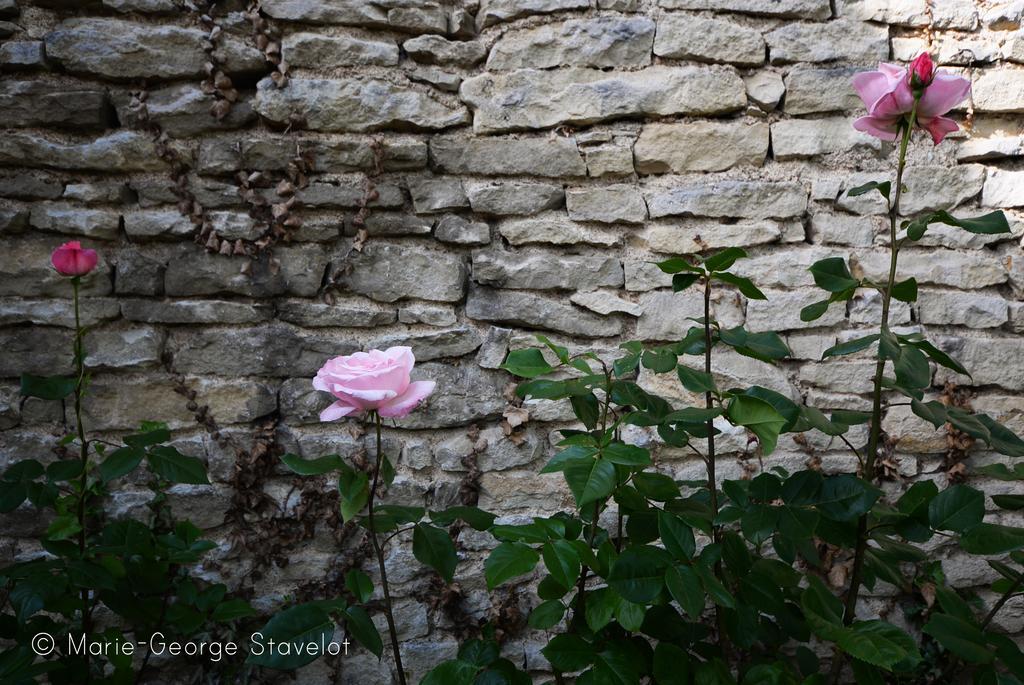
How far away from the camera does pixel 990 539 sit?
44.9 inches

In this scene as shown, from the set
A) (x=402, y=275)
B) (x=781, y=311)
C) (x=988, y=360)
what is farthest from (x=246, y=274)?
(x=988, y=360)

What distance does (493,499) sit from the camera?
173 centimetres

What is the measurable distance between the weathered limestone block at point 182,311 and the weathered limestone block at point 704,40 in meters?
1.24

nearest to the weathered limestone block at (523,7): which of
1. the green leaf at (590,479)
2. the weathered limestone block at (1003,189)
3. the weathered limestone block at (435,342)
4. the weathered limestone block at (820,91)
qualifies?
the weathered limestone block at (820,91)

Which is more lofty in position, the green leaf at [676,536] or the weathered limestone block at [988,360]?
the weathered limestone block at [988,360]

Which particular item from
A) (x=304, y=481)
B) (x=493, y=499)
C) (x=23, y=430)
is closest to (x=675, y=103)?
(x=493, y=499)

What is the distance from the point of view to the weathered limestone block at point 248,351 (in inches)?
66.0

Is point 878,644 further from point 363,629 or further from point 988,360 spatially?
point 988,360

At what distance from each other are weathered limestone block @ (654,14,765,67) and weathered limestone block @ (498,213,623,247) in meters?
0.48

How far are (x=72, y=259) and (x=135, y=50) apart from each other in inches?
24.0

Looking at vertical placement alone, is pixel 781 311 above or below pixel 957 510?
above

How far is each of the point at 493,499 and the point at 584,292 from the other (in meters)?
0.57

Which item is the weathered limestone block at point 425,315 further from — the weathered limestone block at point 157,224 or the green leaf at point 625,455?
the green leaf at point 625,455

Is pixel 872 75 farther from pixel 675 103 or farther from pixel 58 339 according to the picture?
pixel 58 339
